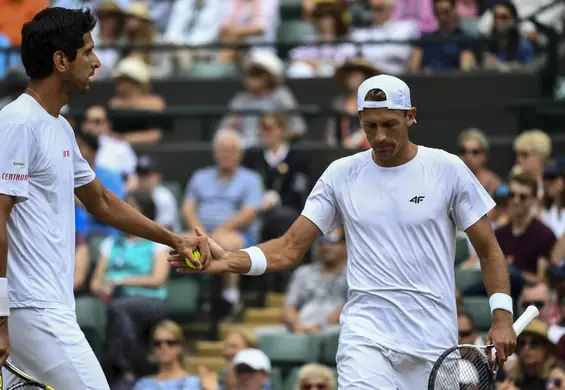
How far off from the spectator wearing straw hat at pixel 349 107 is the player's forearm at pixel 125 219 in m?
6.22

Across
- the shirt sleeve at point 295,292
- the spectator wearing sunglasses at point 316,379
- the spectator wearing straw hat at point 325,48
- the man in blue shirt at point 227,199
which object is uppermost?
the spectator wearing straw hat at point 325,48

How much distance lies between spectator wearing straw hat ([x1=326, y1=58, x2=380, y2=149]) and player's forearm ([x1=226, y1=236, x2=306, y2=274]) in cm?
599

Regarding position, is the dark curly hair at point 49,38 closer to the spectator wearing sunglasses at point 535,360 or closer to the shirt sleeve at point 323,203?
the shirt sleeve at point 323,203

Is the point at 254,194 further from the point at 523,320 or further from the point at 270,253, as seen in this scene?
the point at 523,320

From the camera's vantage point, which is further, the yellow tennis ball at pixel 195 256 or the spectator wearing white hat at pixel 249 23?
the spectator wearing white hat at pixel 249 23

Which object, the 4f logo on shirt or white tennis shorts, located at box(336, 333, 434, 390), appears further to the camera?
the 4f logo on shirt

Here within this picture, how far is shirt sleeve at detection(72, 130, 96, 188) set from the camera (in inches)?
251

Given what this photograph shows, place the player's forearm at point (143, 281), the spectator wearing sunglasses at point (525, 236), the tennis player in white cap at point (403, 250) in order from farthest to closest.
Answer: the player's forearm at point (143, 281)
the spectator wearing sunglasses at point (525, 236)
the tennis player in white cap at point (403, 250)

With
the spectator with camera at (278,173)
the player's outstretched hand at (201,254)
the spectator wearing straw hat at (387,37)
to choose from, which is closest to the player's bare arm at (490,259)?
the player's outstretched hand at (201,254)

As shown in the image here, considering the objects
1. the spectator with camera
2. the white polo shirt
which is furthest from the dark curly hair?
the spectator with camera

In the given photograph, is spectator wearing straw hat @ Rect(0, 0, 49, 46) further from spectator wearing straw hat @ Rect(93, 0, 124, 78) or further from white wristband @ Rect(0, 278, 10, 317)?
white wristband @ Rect(0, 278, 10, 317)

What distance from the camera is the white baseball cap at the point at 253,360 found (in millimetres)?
9969

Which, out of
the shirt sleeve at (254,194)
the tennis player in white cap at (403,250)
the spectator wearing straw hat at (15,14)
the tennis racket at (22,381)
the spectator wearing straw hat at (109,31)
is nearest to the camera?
the tennis racket at (22,381)

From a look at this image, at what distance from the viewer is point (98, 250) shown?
39.7 ft
